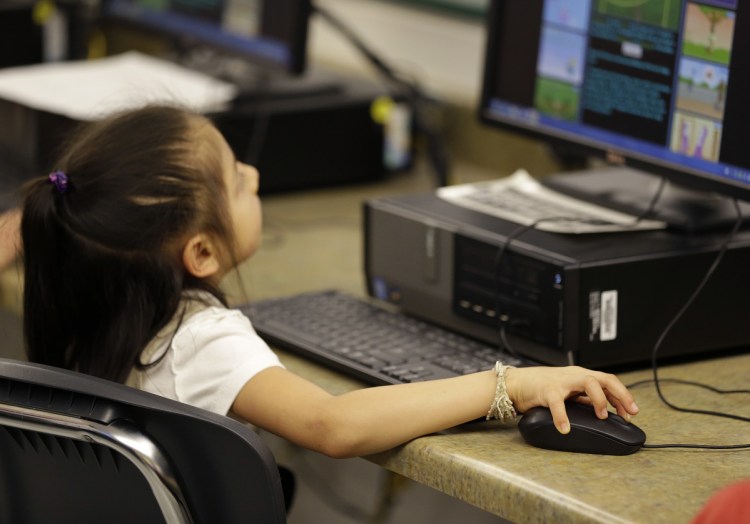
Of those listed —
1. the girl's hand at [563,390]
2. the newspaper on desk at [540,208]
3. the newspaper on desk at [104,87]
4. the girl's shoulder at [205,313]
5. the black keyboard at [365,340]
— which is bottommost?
the black keyboard at [365,340]

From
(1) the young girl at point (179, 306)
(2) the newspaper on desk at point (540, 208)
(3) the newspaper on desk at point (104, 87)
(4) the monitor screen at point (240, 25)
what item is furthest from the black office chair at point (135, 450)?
(4) the monitor screen at point (240, 25)

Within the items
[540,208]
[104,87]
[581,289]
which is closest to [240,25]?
[104,87]

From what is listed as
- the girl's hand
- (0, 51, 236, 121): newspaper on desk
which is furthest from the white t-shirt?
(0, 51, 236, 121): newspaper on desk

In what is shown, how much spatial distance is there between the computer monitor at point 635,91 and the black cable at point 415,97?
35 cm

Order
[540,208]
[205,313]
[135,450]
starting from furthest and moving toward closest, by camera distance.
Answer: [540,208]
[205,313]
[135,450]

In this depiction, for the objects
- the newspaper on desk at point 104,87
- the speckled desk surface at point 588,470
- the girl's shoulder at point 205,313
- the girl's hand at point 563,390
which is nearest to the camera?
the speckled desk surface at point 588,470

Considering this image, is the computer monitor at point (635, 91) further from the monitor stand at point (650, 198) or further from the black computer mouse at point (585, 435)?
the black computer mouse at point (585, 435)

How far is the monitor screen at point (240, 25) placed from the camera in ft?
7.06

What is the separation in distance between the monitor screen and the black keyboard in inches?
25.9

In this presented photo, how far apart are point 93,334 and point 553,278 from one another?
48 cm

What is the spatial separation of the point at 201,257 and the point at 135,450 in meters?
0.32

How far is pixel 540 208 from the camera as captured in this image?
1.58 meters

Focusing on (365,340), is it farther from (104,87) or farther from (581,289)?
(104,87)

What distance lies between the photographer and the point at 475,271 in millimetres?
1477
